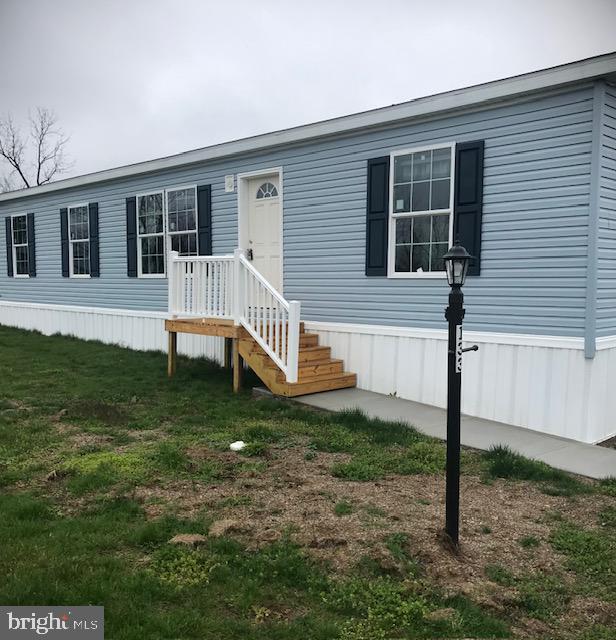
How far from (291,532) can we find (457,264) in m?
1.77

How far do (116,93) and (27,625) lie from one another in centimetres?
2780

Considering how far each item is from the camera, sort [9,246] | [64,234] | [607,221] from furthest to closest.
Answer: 1. [9,246]
2. [64,234]
3. [607,221]

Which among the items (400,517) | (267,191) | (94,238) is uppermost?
(267,191)

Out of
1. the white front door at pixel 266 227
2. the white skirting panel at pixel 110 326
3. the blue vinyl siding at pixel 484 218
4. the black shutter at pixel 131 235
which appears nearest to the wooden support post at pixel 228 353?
the white skirting panel at pixel 110 326

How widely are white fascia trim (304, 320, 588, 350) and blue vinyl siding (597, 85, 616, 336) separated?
348 millimetres

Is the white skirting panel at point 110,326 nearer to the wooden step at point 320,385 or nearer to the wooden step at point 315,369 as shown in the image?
the wooden step at point 315,369

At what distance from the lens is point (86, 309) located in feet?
39.7

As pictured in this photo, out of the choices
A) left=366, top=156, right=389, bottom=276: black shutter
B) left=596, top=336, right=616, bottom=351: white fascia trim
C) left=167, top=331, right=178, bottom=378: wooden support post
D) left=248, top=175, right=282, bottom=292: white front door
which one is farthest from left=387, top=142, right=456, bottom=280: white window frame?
left=167, top=331, right=178, bottom=378: wooden support post

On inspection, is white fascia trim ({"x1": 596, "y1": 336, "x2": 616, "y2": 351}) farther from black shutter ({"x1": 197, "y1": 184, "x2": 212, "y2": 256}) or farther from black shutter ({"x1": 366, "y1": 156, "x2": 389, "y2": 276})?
black shutter ({"x1": 197, "y1": 184, "x2": 212, "y2": 256})

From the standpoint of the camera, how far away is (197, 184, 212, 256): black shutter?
957cm

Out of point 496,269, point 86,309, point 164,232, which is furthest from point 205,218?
point 496,269

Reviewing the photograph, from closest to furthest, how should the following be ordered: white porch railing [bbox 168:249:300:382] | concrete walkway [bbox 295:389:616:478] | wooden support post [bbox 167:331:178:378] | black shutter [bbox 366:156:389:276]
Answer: concrete walkway [bbox 295:389:616:478]
white porch railing [bbox 168:249:300:382]
black shutter [bbox 366:156:389:276]
wooden support post [bbox 167:331:178:378]

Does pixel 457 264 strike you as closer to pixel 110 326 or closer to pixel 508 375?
pixel 508 375

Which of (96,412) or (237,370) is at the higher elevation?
(237,370)
